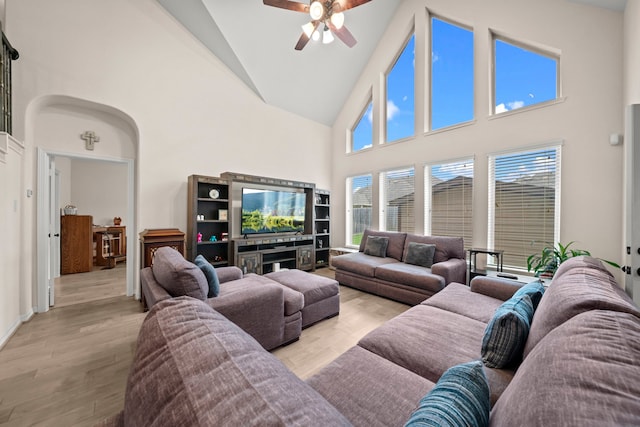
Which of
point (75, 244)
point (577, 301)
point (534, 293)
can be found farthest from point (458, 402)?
point (75, 244)

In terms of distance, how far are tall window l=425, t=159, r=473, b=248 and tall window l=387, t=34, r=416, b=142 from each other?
977mm

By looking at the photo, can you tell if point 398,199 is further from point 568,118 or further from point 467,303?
point 467,303

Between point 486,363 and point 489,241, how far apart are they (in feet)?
9.94

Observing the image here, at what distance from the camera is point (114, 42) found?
10.7 feet

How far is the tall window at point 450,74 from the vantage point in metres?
3.97

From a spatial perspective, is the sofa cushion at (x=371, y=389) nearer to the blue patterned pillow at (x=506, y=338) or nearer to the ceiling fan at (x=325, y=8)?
the blue patterned pillow at (x=506, y=338)

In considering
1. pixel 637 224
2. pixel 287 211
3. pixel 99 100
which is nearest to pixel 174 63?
pixel 99 100

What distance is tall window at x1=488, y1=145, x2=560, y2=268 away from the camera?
3223 mm

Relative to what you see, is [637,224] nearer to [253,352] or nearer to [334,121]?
[253,352]

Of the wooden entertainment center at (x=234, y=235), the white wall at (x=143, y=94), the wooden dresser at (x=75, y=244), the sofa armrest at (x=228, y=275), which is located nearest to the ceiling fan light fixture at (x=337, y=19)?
the white wall at (x=143, y=94)

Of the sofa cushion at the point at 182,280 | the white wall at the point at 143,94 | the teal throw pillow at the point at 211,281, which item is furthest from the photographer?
the white wall at the point at 143,94

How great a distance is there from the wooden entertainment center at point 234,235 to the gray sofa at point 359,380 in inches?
122

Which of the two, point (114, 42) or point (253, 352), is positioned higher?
point (114, 42)

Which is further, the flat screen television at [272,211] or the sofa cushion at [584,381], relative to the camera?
the flat screen television at [272,211]
